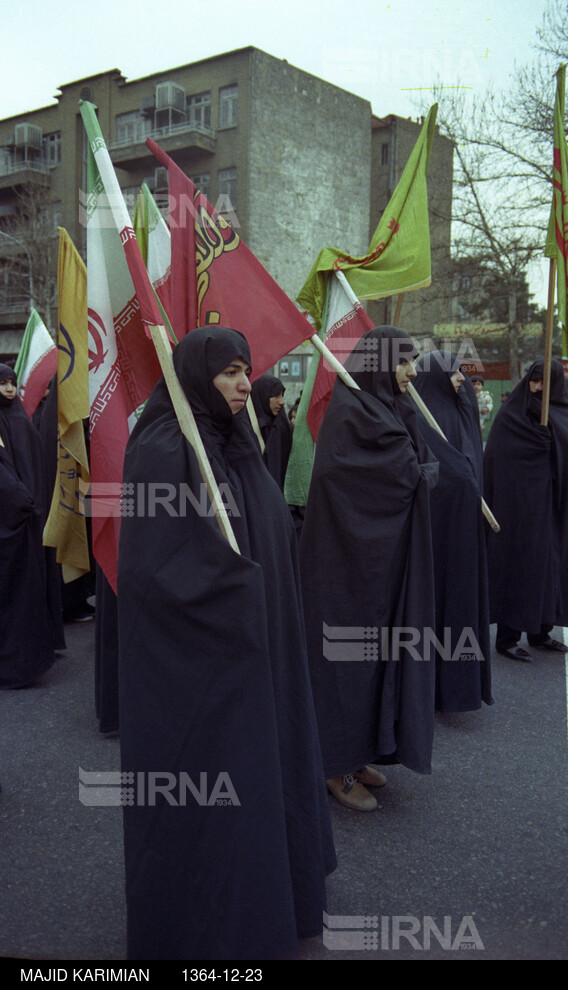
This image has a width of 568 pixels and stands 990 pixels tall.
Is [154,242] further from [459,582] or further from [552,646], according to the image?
[552,646]

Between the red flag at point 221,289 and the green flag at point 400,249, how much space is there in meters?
Answer: 1.17

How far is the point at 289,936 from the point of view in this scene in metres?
2.39

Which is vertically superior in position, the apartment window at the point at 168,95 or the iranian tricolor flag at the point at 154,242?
the apartment window at the point at 168,95

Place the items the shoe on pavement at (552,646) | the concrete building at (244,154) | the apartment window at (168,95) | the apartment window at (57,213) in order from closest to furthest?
the shoe on pavement at (552,646) < the concrete building at (244,154) < the apartment window at (168,95) < the apartment window at (57,213)

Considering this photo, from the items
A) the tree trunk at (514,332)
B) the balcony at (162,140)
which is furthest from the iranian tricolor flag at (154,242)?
the balcony at (162,140)

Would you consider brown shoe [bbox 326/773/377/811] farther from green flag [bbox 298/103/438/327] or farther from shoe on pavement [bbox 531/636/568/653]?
green flag [bbox 298/103/438/327]

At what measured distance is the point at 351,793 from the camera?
3764mm

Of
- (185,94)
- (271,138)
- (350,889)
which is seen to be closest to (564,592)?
(350,889)

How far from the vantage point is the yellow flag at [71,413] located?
14.2 feet

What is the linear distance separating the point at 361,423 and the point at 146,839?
6.66ft

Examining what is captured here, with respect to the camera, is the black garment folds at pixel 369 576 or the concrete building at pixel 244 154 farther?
the concrete building at pixel 244 154

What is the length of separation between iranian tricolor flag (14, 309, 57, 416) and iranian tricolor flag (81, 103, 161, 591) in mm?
3774

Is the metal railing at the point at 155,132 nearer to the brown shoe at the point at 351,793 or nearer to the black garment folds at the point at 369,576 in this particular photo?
the black garment folds at the point at 369,576

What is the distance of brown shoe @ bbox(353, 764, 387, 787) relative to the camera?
395 centimetres
